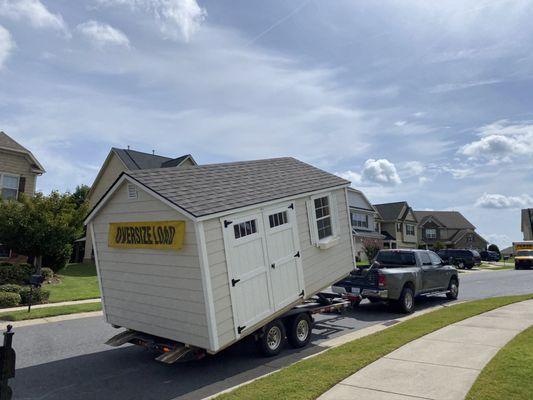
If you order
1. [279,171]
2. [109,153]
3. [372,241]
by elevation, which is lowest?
[372,241]

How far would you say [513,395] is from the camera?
5.28 metres

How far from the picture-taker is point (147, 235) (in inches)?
295

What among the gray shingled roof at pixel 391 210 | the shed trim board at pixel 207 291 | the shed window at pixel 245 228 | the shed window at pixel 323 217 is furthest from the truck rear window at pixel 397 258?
A: the gray shingled roof at pixel 391 210

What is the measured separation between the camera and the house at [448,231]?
222 feet

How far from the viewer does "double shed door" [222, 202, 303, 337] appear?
284 inches

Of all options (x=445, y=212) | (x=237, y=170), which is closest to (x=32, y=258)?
(x=237, y=170)

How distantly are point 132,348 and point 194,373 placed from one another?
2.48 metres

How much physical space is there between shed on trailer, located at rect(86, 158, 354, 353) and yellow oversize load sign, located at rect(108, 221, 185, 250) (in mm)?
18

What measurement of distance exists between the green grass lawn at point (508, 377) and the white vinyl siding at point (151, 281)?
13.3 ft

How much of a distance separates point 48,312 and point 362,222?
→ 39607mm

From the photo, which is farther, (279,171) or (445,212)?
(445,212)

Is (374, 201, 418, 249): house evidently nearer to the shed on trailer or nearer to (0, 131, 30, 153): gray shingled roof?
(0, 131, 30, 153): gray shingled roof

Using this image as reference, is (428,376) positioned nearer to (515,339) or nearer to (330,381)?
(330,381)

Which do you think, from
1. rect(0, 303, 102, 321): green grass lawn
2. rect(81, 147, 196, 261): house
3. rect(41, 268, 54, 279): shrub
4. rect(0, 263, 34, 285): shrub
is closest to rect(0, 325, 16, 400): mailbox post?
rect(0, 303, 102, 321): green grass lawn
